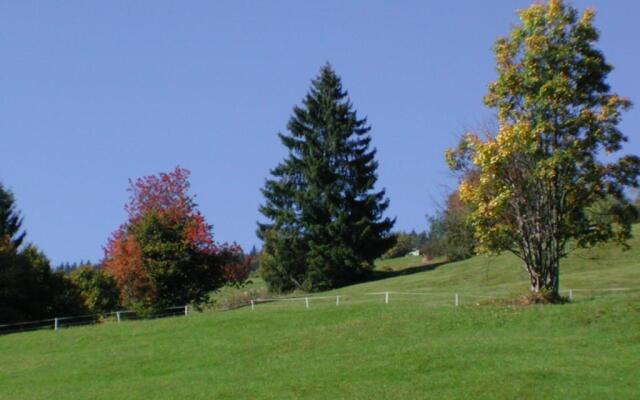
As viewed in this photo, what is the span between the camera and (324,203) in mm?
78125

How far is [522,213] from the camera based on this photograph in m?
37.2

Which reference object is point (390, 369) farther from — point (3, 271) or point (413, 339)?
point (3, 271)

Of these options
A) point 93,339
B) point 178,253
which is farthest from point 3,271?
point 93,339

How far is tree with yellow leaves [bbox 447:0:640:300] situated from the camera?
3662cm

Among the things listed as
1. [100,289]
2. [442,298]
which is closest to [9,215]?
[100,289]

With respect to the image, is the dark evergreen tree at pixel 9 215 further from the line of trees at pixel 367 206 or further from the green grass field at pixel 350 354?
the green grass field at pixel 350 354

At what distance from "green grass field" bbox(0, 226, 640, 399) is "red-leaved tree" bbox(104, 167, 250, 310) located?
6.24 m

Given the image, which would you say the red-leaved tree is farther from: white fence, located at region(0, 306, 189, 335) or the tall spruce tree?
the tall spruce tree

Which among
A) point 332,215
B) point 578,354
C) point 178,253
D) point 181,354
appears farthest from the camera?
point 332,215

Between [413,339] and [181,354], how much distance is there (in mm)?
8704

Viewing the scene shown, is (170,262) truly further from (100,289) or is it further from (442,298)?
(100,289)

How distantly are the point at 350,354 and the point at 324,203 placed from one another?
4798cm

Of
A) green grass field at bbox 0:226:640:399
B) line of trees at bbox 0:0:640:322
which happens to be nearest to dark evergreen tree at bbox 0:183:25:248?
line of trees at bbox 0:0:640:322

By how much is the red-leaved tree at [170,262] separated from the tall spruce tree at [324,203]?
2039 centimetres
